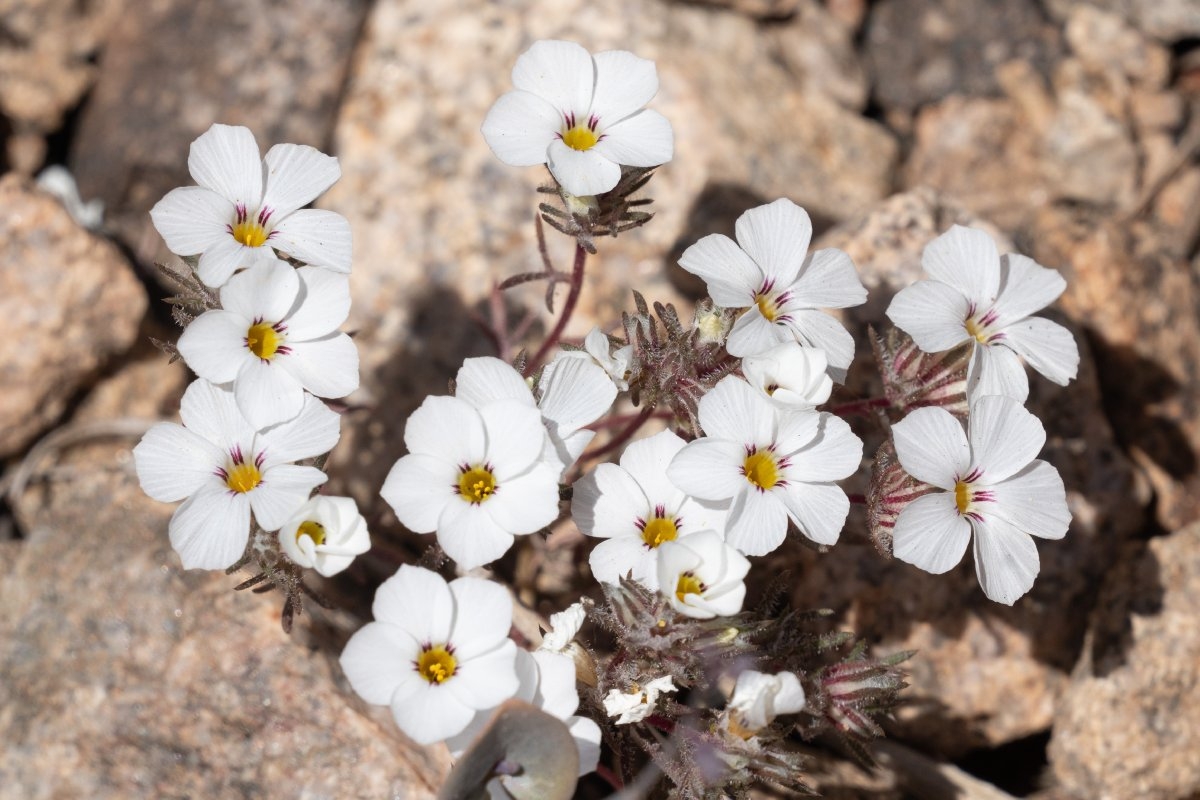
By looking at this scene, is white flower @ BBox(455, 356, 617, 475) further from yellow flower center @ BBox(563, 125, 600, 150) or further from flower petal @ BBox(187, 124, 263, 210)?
flower petal @ BBox(187, 124, 263, 210)

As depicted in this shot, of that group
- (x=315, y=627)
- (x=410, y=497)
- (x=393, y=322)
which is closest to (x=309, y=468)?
(x=410, y=497)

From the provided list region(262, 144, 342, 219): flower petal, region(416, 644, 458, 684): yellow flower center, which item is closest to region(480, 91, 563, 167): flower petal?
region(262, 144, 342, 219): flower petal

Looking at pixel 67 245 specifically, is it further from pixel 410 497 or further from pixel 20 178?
pixel 410 497

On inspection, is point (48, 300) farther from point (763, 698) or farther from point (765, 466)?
point (763, 698)

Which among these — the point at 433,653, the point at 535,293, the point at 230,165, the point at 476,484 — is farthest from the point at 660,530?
the point at 535,293

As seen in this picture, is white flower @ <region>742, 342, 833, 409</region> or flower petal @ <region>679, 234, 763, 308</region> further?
flower petal @ <region>679, 234, 763, 308</region>

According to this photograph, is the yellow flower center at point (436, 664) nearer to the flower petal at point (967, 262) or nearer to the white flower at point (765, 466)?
the white flower at point (765, 466)

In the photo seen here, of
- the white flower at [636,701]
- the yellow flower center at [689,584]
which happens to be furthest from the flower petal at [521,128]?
the white flower at [636,701]
